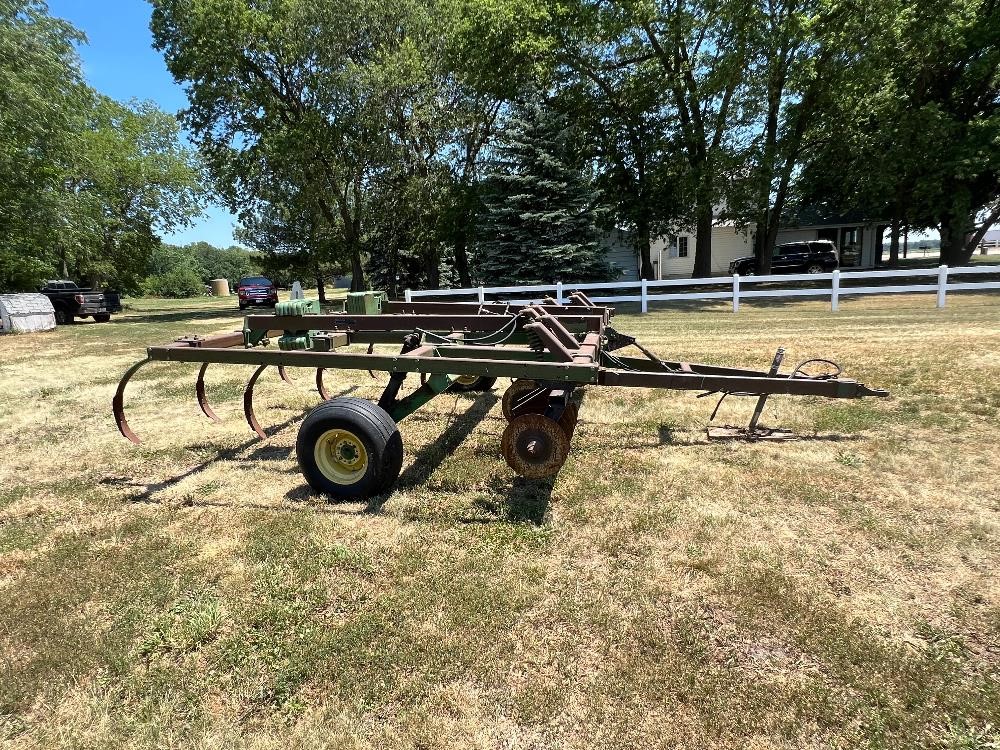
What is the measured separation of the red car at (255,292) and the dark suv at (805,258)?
25.1m

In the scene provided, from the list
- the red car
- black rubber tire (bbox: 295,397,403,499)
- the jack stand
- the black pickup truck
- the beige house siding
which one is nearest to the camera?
black rubber tire (bbox: 295,397,403,499)

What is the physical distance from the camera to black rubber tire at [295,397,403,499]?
3812mm

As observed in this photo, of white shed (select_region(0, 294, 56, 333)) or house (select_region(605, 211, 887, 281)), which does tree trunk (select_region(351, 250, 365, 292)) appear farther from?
house (select_region(605, 211, 887, 281))

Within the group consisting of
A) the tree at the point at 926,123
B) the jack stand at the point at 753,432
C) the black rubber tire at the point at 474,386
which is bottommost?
the jack stand at the point at 753,432

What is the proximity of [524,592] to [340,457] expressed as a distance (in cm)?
181

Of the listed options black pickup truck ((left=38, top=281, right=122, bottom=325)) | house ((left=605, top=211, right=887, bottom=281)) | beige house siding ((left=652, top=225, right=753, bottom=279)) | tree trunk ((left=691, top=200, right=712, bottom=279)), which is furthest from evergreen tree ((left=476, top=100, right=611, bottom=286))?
beige house siding ((left=652, top=225, right=753, bottom=279))

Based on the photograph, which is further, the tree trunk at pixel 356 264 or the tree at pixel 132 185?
the tree at pixel 132 185

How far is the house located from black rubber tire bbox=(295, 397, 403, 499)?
28968 mm

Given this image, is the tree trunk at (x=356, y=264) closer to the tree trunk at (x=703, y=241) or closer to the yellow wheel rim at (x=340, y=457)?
the tree trunk at (x=703, y=241)

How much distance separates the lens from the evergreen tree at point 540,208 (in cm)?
1952

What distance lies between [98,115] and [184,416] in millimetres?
37442

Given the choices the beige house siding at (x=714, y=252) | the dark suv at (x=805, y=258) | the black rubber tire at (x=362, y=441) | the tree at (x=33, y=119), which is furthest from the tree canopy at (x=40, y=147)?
the beige house siding at (x=714, y=252)

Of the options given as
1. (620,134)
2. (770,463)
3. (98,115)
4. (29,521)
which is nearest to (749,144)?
(620,134)

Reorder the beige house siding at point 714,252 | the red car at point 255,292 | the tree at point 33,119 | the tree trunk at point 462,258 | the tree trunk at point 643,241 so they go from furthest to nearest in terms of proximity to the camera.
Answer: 1. the beige house siding at point 714,252
2. the red car at point 255,292
3. the tree trunk at point 462,258
4. the tree trunk at point 643,241
5. the tree at point 33,119
